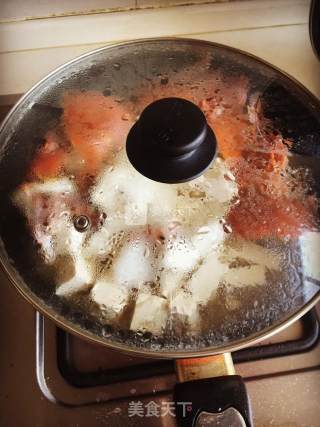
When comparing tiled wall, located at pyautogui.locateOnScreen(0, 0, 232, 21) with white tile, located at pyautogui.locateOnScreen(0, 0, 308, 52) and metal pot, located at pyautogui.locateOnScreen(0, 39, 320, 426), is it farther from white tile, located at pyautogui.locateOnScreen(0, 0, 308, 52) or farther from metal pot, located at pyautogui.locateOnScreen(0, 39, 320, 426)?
metal pot, located at pyautogui.locateOnScreen(0, 39, 320, 426)

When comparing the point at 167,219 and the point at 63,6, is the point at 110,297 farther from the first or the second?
the point at 63,6


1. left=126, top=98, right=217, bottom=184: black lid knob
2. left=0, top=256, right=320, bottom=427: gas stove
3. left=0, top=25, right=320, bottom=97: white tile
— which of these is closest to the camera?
left=126, top=98, right=217, bottom=184: black lid knob

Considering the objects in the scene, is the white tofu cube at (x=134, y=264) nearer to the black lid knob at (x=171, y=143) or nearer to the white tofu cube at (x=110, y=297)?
the white tofu cube at (x=110, y=297)

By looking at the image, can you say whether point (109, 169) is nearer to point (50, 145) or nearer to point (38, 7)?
point (50, 145)

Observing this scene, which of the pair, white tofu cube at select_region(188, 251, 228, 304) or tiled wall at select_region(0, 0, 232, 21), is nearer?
white tofu cube at select_region(188, 251, 228, 304)

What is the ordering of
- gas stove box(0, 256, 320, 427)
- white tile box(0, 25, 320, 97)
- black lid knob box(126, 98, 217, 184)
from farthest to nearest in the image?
white tile box(0, 25, 320, 97)
gas stove box(0, 256, 320, 427)
black lid knob box(126, 98, 217, 184)

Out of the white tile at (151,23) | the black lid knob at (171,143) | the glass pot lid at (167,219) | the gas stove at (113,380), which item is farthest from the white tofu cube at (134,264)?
the white tile at (151,23)

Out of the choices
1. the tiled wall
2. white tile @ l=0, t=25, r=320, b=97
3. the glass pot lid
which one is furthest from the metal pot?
the tiled wall

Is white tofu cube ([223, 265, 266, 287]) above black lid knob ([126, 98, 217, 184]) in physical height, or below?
below
